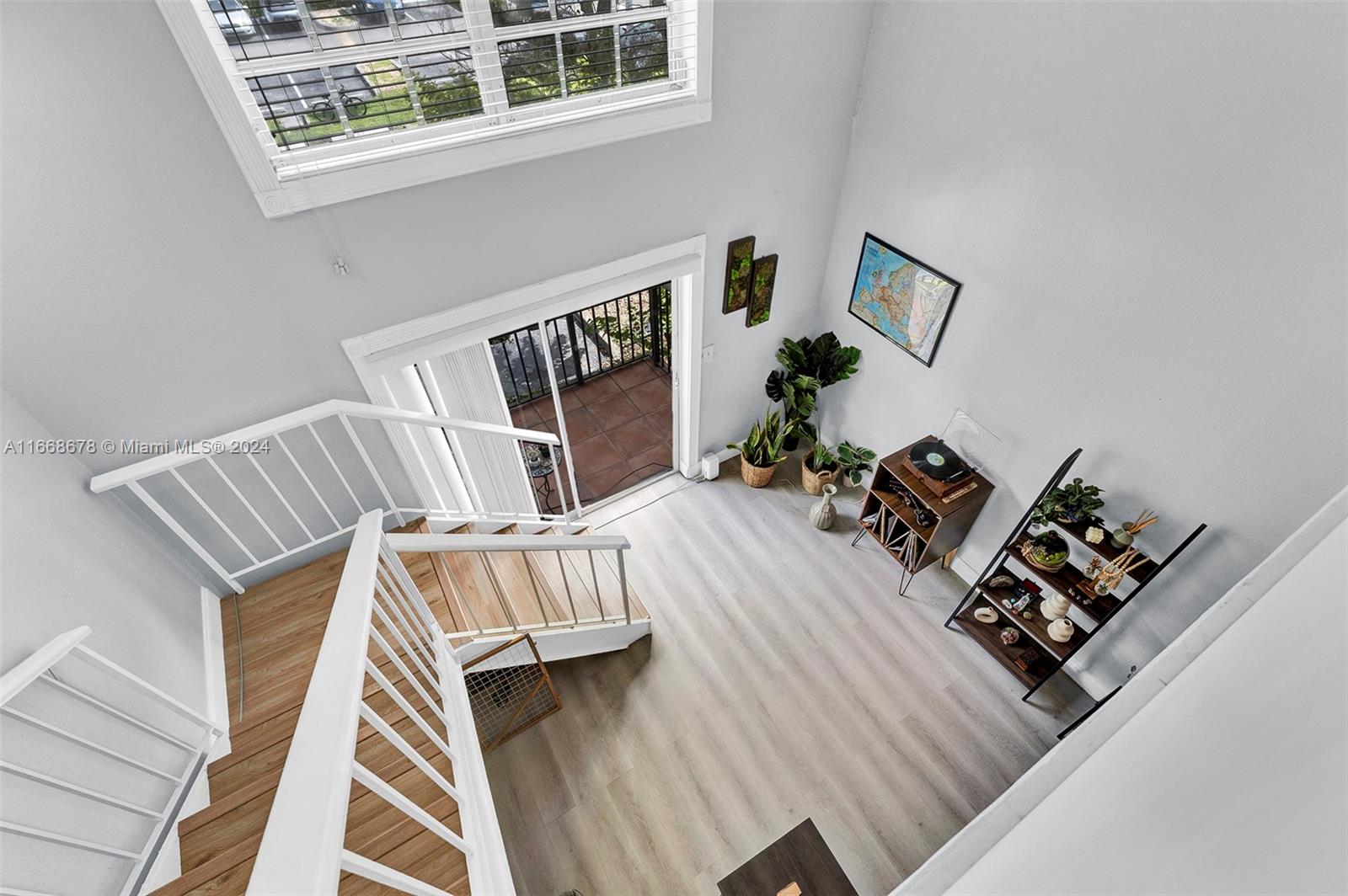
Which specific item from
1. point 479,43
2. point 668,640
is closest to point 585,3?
point 479,43

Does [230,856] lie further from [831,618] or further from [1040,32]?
[1040,32]

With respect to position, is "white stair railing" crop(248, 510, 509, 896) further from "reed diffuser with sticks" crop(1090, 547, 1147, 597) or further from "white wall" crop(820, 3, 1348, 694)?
"white wall" crop(820, 3, 1348, 694)

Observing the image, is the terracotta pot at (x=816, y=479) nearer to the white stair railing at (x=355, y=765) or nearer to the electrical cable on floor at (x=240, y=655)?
the white stair railing at (x=355, y=765)

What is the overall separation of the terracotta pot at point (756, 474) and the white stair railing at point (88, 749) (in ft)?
11.4

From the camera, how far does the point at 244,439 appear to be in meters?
2.39

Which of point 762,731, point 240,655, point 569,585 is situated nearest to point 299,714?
point 240,655

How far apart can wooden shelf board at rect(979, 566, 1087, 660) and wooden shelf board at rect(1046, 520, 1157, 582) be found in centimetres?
47

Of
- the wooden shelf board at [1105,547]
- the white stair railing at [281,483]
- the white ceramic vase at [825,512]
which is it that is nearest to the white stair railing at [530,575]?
the white stair railing at [281,483]

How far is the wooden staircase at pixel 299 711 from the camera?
1581mm

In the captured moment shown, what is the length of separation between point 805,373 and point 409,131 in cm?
284

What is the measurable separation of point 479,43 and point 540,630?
8.59 ft

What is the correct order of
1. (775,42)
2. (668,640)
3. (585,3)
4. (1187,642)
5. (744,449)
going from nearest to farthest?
1. (1187,642)
2. (585,3)
3. (775,42)
4. (668,640)
5. (744,449)

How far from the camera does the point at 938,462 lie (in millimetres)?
3508

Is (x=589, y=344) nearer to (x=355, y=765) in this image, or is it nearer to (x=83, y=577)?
(x=83, y=577)
